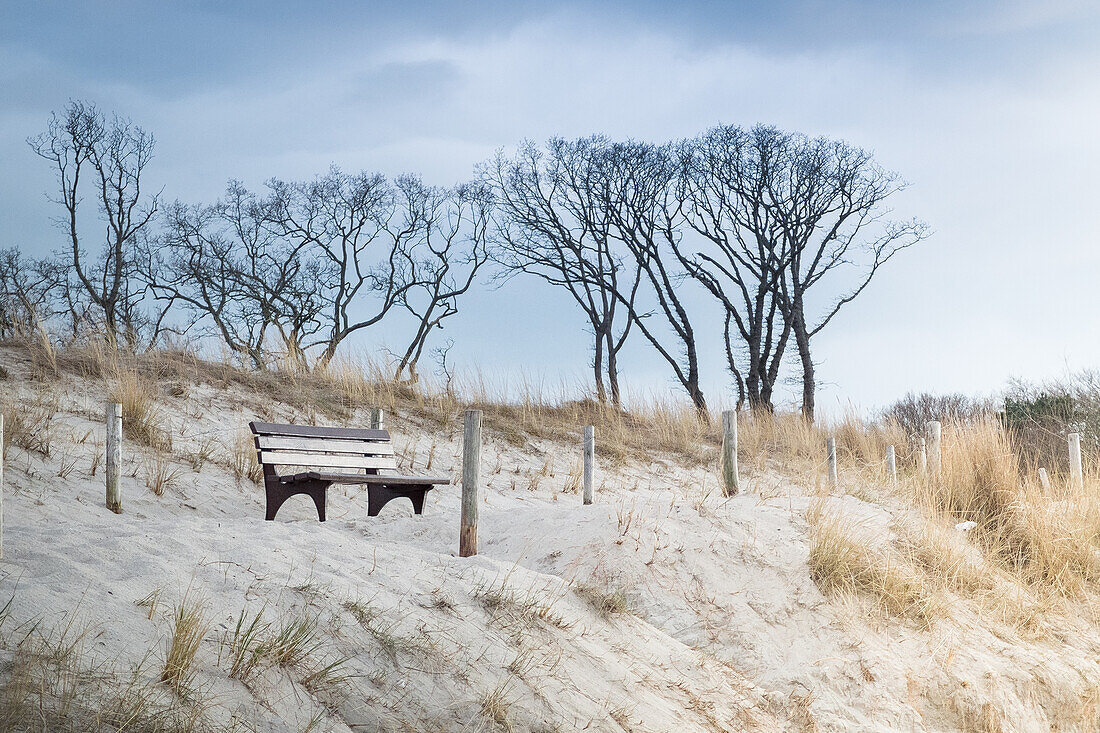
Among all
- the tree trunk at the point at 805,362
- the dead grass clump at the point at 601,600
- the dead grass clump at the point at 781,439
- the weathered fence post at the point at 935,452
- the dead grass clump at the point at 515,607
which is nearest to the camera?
the dead grass clump at the point at 515,607

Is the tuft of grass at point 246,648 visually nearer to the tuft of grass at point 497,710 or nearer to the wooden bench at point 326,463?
the tuft of grass at point 497,710

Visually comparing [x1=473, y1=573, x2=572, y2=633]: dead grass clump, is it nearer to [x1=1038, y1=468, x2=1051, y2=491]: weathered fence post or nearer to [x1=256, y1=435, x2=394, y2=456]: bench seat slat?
[x1=256, y1=435, x2=394, y2=456]: bench seat slat

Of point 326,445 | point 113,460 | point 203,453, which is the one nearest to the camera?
point 113,460

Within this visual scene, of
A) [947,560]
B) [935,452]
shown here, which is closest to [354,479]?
[947,560]

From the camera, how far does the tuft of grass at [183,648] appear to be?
3.20 metres

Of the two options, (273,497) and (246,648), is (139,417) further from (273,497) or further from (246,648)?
(246,648)

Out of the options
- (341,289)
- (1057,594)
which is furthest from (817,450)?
(341,289)

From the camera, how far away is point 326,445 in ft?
27.2

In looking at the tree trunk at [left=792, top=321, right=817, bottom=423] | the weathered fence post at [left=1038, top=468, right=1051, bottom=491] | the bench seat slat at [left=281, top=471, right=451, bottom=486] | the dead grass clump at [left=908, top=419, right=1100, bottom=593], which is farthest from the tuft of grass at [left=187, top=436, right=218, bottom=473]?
the tree trunk at [left=792, top=321, right=817, bottom=423]

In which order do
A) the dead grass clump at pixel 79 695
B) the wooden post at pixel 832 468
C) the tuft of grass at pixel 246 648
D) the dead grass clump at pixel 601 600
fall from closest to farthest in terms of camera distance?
the dead grass clump at pixel 79 695, the tuft of grass at pixel 246 648, the dead grass clump at pixel 601 600, the wooden post at pixel 832 468

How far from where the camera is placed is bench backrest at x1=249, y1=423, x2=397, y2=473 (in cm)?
786

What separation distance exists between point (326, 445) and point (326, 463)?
0.18 metres

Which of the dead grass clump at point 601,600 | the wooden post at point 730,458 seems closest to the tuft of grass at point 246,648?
the dead grass clump at point 601,600

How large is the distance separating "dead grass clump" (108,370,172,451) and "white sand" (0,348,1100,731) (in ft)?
2.29
